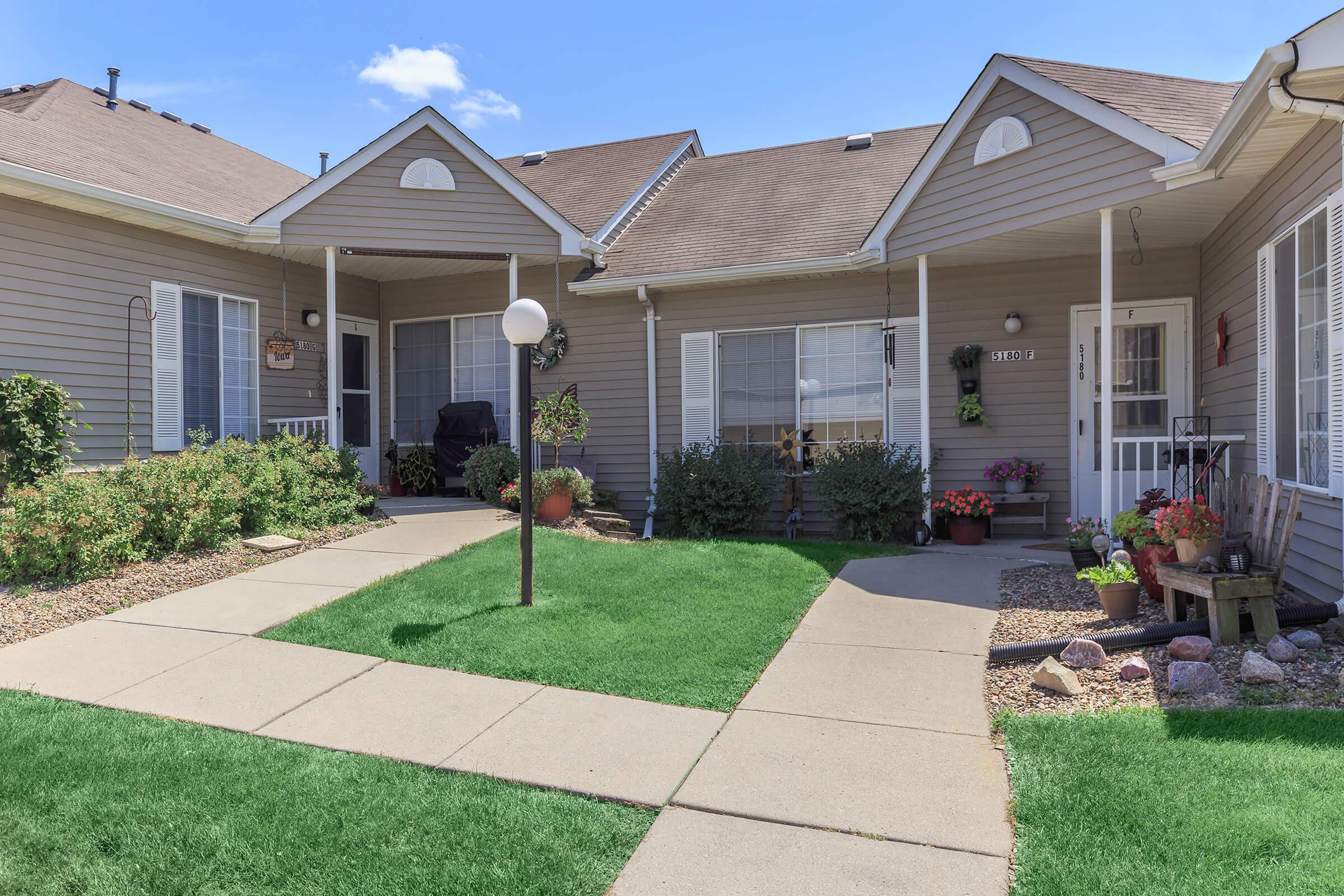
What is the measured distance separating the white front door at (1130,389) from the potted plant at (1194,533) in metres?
3.16

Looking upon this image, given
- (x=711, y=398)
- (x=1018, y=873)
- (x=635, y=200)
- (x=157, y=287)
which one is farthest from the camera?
(x=635, y=200)

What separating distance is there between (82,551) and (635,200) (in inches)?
293

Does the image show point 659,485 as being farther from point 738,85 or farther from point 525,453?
point 738,85

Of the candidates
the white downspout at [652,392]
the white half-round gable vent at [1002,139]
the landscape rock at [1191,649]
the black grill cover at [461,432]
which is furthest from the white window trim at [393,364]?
the landscape rock at [1191,649]

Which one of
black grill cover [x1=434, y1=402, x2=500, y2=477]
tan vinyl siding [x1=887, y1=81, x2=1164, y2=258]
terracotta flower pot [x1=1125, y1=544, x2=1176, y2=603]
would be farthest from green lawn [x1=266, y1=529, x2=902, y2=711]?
black grill cover [x1=434, y1=402, x2=500, y2=477]

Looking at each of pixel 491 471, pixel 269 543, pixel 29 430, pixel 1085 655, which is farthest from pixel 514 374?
pixel 1085 655

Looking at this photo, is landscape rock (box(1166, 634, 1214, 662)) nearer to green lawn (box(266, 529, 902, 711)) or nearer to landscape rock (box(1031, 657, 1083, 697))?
landscape rock (box(1031, 657, 1083, 697))

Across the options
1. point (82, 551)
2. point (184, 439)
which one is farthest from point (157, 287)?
point (82, 551)

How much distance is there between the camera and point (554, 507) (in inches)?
319

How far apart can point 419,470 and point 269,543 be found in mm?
3744

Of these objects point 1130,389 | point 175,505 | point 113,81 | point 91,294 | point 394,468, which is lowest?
point 175,505

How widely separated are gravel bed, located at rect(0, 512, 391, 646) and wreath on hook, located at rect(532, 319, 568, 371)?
3.77 metres

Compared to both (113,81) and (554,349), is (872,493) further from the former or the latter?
(113,81)

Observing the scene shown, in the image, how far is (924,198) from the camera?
774cm
